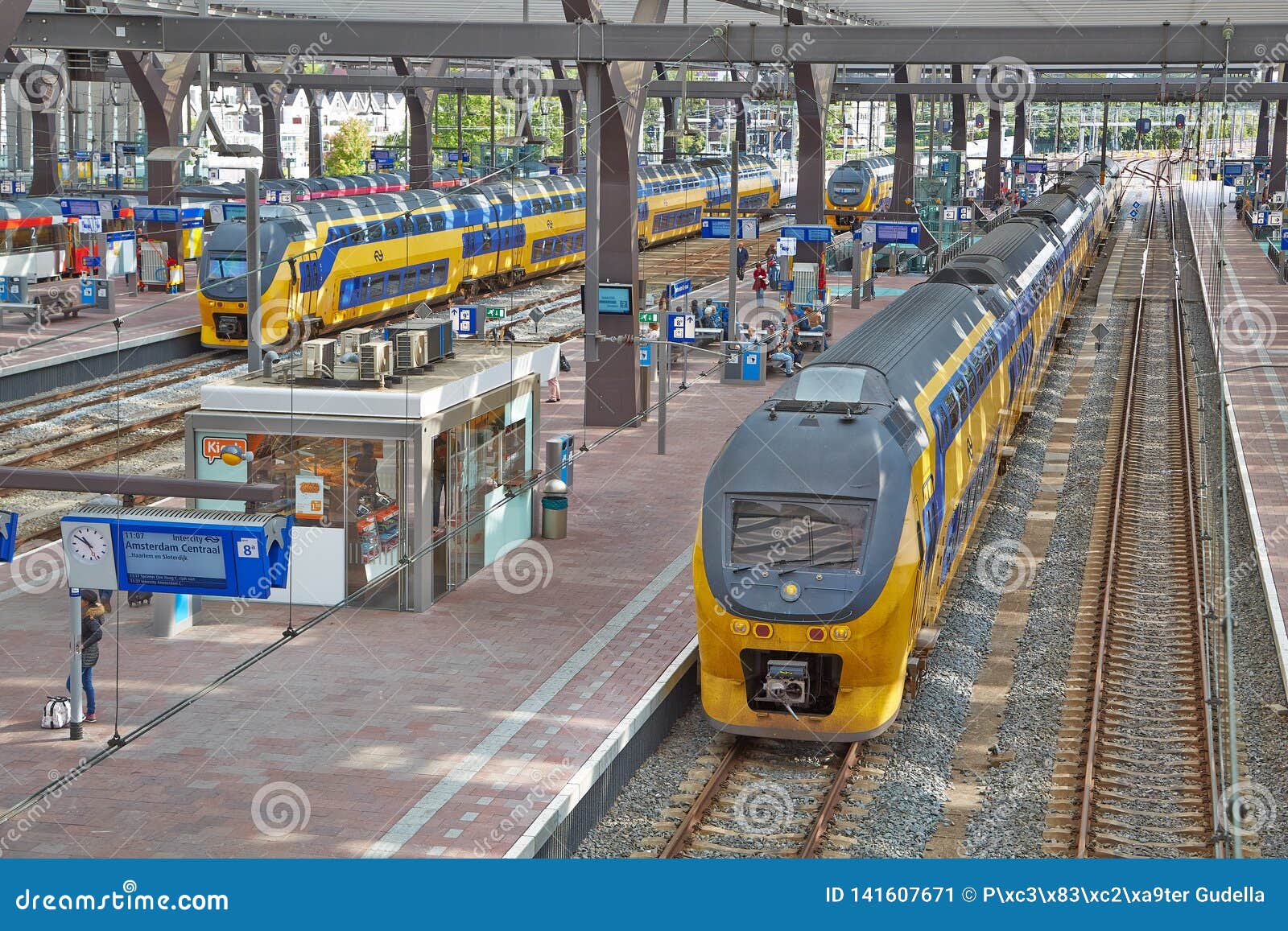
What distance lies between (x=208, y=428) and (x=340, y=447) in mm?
1495

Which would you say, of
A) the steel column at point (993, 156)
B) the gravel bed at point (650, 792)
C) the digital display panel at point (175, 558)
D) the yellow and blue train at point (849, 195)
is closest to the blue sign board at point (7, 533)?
the digital display panel at point (175, 558)

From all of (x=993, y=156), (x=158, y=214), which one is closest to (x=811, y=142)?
(x=158, y=214)

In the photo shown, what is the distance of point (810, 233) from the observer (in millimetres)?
36438

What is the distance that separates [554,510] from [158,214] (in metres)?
23.5

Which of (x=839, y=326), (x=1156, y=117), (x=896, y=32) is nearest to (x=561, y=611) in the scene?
(x=896, y=32)

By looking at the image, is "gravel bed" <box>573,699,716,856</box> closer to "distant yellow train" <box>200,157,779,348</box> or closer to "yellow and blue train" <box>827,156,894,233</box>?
"distant yellow train" <box>200,157,779,348</box>

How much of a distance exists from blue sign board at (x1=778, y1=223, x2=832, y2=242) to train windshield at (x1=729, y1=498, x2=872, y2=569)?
23.7 meters

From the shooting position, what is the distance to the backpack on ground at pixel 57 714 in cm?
1341

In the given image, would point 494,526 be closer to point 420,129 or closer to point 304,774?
point 304,774

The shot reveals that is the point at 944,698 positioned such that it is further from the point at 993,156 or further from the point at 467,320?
the point at 993,156

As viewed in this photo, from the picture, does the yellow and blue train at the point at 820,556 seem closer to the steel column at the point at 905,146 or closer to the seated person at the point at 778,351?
the seated person at the point at 778,351

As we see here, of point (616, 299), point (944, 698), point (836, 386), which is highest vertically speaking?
point (616, 299)

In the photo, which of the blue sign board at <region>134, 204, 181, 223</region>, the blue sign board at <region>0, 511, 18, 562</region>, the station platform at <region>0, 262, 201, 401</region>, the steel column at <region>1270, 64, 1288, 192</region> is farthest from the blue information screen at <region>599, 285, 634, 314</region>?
the steel column at <region>1270, 64, 1288, 192</region>

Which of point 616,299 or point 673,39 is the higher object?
point 673,39
